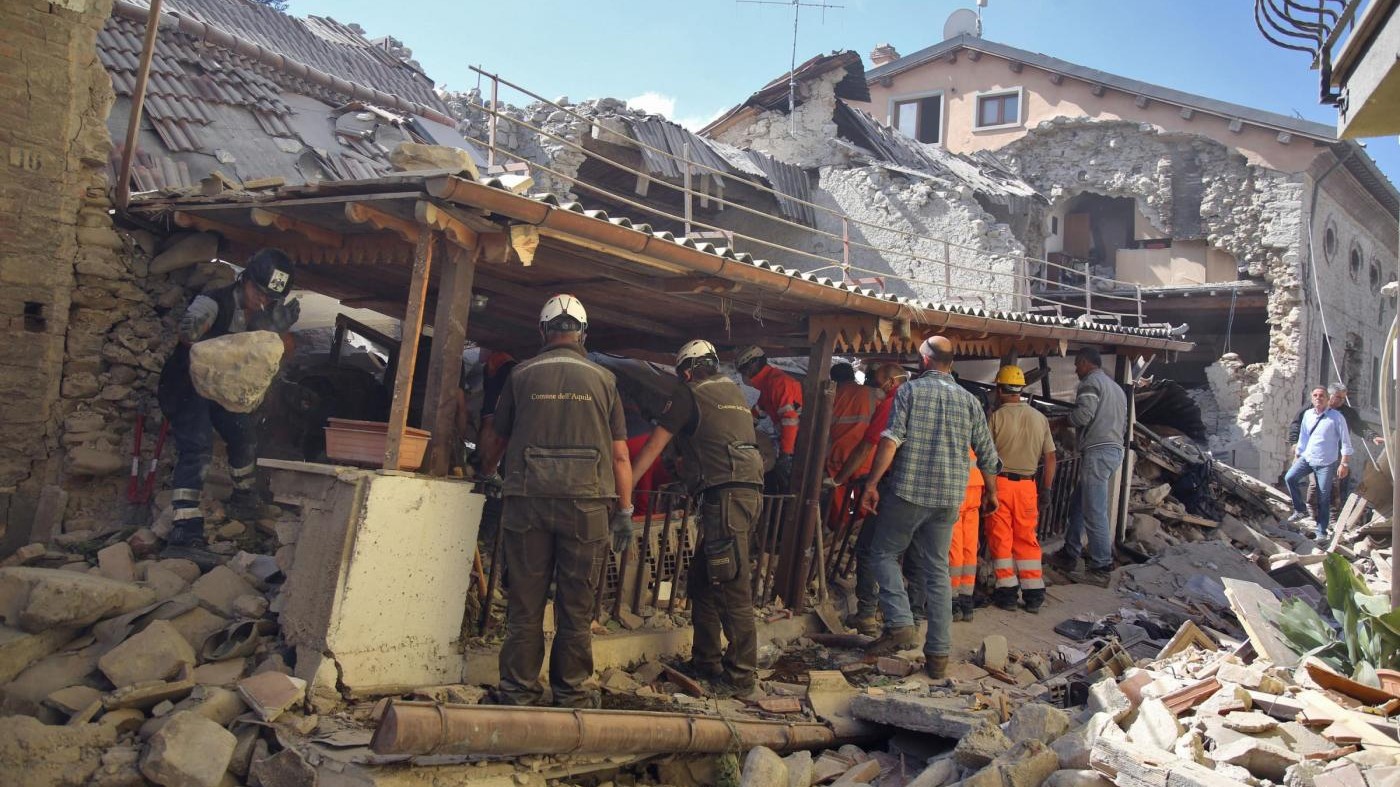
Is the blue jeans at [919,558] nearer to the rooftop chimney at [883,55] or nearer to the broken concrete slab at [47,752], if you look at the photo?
the broken concrete slab at [47,752]

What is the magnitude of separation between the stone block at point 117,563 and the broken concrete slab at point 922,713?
3779mm

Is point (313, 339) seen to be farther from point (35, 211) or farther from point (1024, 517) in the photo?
point (1024, 517)

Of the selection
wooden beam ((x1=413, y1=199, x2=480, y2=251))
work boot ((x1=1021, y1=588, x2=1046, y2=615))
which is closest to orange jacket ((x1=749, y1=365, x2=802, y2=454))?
work boot ((x1=1021, y1=588, x2=1046, y2=615))

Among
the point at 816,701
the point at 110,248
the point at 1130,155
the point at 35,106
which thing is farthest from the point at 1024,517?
the point at 1130,155

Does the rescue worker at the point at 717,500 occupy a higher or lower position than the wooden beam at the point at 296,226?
lower

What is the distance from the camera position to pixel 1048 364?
11.1 meters

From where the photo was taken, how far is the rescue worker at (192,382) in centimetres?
565

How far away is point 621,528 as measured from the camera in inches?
201

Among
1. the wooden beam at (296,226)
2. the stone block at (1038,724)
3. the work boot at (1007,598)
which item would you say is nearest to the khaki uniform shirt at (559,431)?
the wooden beam at (296,226)

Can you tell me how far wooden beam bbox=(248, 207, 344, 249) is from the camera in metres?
5.25

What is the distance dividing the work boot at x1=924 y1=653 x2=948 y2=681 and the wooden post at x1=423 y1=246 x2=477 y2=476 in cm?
316

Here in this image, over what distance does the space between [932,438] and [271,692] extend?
3966 millimetres

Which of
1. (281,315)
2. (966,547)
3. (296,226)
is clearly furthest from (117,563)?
(966,547)

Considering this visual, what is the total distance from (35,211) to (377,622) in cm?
339
